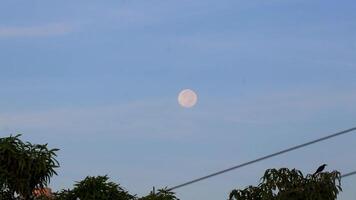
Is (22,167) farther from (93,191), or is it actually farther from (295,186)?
(295,186)

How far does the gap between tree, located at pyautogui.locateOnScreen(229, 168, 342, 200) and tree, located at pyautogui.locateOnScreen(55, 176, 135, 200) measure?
614 centimetres

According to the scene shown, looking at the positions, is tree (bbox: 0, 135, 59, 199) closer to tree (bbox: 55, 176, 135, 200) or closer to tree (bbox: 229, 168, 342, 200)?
tree (bbox: 55, 176, 135, 200)

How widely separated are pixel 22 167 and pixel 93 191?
10.0 ft

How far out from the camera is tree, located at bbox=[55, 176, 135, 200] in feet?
116

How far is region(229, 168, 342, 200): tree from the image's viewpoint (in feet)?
121

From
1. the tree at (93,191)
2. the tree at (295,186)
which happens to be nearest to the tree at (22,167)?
the tree at (93,191)

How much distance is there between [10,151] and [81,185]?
3236mm

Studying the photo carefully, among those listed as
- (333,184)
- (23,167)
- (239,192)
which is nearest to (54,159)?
(23,167)

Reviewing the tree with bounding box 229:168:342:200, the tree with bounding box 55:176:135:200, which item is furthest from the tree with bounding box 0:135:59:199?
the tree with bounding box 229:168:342:200

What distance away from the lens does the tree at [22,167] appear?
3412 cm

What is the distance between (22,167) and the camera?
112 ft

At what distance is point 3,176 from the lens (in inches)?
1339

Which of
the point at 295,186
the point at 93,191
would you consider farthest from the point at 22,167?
the point at 295,186

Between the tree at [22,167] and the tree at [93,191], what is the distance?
1.33 meters
